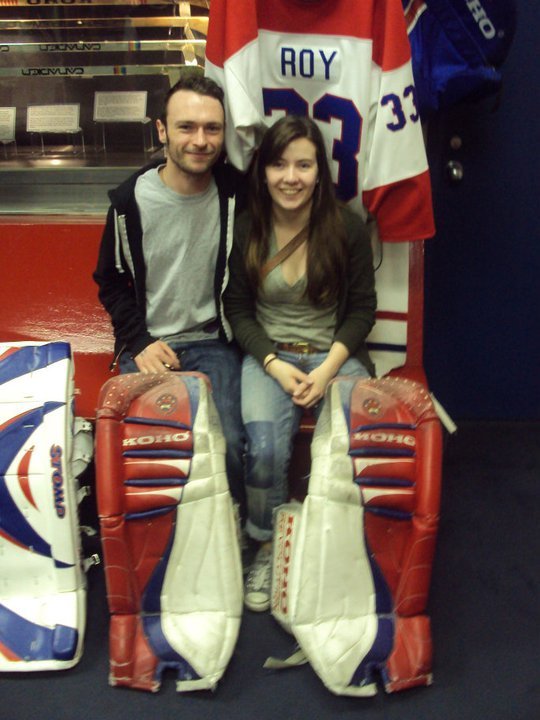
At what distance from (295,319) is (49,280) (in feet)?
2.61

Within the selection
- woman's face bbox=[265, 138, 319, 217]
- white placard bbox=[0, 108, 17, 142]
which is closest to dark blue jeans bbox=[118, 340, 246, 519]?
woman's face bbox=[265, 138, 319, 217]

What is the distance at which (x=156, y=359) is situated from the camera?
183 cm

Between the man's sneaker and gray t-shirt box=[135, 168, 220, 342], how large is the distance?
580 mm

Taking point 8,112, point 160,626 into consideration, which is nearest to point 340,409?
point 160,626

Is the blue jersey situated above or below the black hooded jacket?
above

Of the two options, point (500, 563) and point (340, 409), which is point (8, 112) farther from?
point (500, 563)

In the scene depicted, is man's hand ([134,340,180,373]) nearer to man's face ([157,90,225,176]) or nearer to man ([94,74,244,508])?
man ([94,74,244,508])

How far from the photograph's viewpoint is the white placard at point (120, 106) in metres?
2.31

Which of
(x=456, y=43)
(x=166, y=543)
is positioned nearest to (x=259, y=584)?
(x=166, y=543)

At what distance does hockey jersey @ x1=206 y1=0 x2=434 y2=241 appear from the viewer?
1.79 m

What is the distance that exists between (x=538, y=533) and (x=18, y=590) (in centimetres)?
137

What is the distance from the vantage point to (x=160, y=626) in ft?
5.25

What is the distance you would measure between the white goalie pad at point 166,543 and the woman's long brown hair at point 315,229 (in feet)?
1.38

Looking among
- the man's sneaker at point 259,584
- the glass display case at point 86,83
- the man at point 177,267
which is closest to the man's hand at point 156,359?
the man at point 177,267
